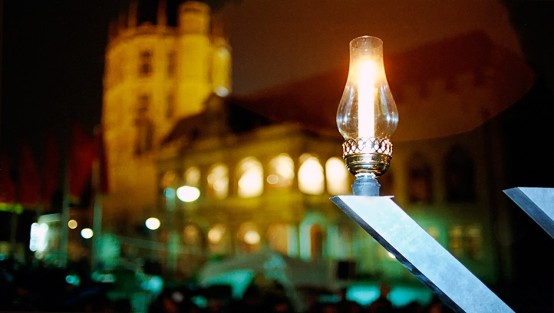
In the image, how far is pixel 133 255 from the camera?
24.5ft

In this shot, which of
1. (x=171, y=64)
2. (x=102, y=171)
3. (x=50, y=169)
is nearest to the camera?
(x=50, y=169)

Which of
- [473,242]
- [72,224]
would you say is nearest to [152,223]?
[72,224]

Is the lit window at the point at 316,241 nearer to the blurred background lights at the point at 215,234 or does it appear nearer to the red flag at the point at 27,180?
the blurred background lights at the point at 215,234

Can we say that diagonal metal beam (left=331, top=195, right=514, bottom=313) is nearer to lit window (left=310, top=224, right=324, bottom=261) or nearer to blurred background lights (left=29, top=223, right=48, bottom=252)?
blurred background lights (left=29, top=223, right=48, bottom=252)

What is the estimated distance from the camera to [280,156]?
9.54m

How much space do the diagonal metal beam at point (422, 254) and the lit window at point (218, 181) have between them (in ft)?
28.8

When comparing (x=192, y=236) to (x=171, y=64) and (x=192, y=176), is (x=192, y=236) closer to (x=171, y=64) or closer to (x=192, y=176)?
(x=192, y=176)

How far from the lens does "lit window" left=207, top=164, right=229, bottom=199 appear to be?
9547 mm

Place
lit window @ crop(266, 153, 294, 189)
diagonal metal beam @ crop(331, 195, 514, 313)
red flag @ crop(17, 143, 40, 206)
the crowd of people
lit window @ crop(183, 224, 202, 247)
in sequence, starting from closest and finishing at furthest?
diagonal metal beam @ crop(331, 195, 514, 313), the crowd of people, red flag @ crop(17, 143, 40, 206), lit window @ crop(183, 224, 202, 247), lit window @ crop(266, 153, 294, 189)

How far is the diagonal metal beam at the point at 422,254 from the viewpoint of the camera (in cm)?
71

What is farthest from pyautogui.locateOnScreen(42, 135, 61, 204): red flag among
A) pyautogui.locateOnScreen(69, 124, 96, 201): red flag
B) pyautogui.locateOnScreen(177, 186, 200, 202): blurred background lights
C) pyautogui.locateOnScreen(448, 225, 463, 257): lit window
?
pyautogui.locateOnScreen(448, 225, 463, 257): lit window

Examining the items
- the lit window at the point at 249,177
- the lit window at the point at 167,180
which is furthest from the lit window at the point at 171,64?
the lit window at the point at 249,177

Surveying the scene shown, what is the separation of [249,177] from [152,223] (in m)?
2.15

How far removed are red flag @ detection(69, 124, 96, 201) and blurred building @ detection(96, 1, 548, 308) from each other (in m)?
0.29
